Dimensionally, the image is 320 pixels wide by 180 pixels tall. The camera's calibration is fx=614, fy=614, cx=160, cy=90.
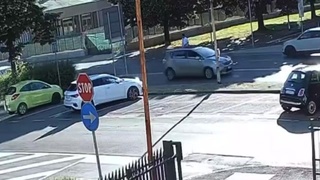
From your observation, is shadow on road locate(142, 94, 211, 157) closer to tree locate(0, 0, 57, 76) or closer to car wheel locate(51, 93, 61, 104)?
car wheel locate(51, 93, 61, 104)

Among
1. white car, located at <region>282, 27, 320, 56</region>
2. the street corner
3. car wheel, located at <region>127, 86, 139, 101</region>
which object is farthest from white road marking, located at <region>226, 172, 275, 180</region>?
white car, located at <region>282, 27, 320, 56</region>

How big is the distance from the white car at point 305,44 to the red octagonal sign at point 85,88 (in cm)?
2438

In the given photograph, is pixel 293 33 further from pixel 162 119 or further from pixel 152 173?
pixel 152 173

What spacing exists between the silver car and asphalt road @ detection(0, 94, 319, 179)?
4.19 m

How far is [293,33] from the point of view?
153ft

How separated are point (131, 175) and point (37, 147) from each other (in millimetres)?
12964

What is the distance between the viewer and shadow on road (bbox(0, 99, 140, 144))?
2433 centimetres

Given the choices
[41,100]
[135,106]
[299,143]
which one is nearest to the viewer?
[299,143]

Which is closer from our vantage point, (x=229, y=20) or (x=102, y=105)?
(x=102, y=105)

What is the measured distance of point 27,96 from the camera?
29453mm

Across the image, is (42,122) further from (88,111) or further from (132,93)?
(88,111)

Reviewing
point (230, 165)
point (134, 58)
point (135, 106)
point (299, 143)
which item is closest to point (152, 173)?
point (230, 165)

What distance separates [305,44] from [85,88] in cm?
2479

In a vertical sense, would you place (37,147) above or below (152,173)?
below
